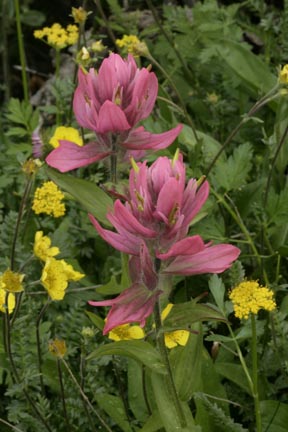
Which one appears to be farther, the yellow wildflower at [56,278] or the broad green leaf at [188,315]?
the yellow wildflower at [56,278]

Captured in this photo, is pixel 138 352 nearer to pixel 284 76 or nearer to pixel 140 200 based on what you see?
pixel 140 200

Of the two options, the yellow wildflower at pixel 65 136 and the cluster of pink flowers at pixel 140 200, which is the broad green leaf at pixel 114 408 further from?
the yellow wildflower at pixel 65 136

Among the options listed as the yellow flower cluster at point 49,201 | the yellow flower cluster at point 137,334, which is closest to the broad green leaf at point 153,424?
the yellow flower cluster at point 137,334

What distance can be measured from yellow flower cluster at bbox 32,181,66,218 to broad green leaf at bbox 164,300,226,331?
727 mm

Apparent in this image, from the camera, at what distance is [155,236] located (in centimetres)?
119

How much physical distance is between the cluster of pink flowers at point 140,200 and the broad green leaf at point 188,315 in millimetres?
70

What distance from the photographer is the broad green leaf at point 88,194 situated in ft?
4.66

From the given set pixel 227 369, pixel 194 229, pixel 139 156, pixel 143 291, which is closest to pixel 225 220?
pixel 194 229

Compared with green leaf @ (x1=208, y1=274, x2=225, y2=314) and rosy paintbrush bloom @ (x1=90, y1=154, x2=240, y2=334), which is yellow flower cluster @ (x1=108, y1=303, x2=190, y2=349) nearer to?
green leaf @ (x1=208, y1=274, x2=225, y2=314)

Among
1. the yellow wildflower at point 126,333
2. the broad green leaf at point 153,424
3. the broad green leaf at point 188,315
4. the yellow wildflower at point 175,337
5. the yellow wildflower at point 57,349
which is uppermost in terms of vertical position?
the broad green leaf at point 188,315

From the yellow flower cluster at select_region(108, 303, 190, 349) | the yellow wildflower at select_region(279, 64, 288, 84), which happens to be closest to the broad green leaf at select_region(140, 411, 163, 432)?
the yellow flower cluster at select_region(108, 303, 190, 349)

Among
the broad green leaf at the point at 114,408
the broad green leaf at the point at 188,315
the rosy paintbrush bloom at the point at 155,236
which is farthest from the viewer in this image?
the broad green leaf at the point at 114,408

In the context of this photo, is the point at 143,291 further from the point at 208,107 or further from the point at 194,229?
the point at 208,107

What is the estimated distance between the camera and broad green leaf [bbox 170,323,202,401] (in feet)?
4.87
